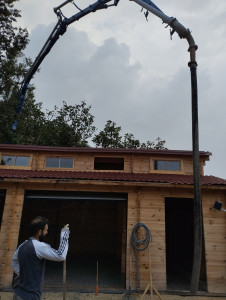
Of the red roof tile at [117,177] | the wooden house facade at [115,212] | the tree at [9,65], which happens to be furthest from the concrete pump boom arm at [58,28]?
the red roof tile at [117,177]

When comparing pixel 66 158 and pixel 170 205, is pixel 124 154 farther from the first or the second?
pixel 170 205

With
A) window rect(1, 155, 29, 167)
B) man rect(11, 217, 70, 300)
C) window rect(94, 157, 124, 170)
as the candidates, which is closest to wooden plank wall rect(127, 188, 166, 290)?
window rect(94, 157, 124, 170)

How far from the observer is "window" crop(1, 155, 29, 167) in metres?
13.0

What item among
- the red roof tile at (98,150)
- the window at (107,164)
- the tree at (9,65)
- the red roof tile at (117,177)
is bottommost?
the red roof tile at (117,177)

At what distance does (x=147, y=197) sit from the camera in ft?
31.4

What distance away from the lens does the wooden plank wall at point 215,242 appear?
8641mm

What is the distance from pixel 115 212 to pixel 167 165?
18.1 feet

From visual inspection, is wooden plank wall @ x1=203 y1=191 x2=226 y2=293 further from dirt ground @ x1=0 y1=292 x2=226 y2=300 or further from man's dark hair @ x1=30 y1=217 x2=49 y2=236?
man's dark hair @ x1=30 y1=217 x2=49 y2=236

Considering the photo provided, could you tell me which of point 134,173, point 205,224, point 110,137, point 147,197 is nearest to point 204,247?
point 205,224

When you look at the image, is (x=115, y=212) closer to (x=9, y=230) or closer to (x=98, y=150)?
(x=98, y=150)

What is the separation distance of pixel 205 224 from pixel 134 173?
4.48 m

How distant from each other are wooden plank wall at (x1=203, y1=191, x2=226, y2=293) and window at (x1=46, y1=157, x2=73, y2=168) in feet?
24.0

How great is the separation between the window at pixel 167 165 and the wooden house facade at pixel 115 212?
0.18ft

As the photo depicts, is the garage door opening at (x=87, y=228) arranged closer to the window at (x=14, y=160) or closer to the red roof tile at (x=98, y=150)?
the window at (x=14, y=160)
